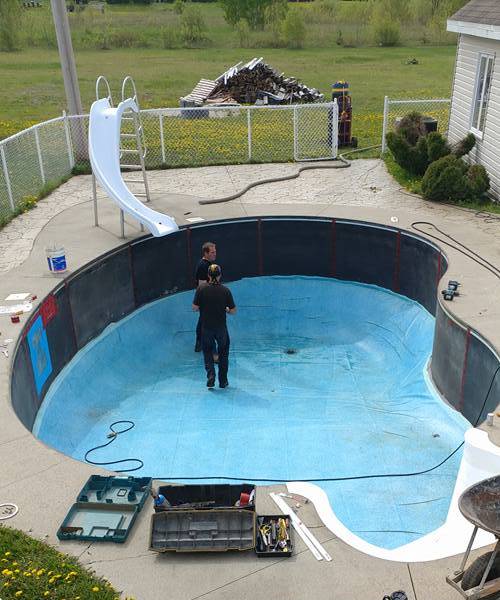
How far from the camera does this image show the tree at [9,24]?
161 feet

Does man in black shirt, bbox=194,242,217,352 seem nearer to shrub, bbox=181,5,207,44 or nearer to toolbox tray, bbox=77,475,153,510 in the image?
toolbox tray, bbox=77,475,153,510

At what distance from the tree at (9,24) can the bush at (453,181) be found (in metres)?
46.6

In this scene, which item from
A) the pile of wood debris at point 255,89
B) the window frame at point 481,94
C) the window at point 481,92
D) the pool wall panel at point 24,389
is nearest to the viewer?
the pool wall panel at point 24,389

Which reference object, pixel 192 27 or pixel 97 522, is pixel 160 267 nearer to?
pixel 97 522

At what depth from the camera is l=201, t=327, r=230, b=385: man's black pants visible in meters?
9.02

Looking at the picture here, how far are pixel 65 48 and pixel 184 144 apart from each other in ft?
16.0

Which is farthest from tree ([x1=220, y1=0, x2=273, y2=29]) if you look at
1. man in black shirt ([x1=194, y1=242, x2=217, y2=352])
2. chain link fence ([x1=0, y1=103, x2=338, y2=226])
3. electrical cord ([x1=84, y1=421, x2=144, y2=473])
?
electrical cord ([x1=84, y1=421, x2=144, y2=473])

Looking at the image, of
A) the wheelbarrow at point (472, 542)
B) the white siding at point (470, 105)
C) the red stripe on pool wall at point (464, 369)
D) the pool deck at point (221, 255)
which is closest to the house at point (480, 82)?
the white siding at point (470, 105)

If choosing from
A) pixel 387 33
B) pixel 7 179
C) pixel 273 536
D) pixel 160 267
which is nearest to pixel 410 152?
pixel 160 267

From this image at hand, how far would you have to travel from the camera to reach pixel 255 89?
26234 mm

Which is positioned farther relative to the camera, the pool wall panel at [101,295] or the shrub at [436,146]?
the shrub at [436,146]

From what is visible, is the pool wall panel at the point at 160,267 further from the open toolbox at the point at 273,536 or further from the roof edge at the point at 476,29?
the roof edge at the point at 476,29

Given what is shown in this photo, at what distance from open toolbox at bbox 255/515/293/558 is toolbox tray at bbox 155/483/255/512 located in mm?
341

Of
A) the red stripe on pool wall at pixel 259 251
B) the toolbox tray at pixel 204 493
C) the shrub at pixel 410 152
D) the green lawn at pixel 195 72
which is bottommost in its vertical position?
the red stripe on pool wall at pixel 259 251
